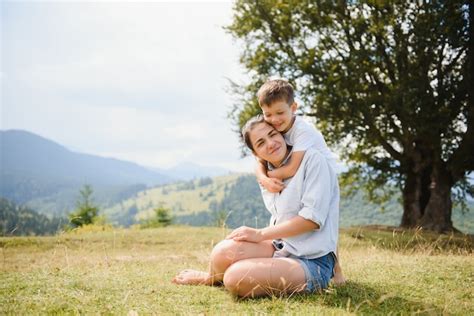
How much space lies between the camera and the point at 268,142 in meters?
5.78

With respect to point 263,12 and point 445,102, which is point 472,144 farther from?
point 263,12

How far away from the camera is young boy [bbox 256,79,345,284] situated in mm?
5664

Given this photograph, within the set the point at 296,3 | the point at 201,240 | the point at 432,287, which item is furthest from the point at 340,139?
the point at 432,287

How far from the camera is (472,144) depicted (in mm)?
19156

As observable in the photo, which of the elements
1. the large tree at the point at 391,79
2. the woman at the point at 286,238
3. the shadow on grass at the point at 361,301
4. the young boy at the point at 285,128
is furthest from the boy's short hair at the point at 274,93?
the large tree at the point at 391,79

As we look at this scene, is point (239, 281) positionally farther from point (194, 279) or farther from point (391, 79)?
point (391, 79)

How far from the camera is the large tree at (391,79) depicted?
18797mm

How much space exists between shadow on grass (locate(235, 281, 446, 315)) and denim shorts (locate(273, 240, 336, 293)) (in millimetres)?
113

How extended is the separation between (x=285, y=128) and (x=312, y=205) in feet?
3.64

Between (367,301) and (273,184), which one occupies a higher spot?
(273,184)

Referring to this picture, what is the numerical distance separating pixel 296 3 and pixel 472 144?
9.98m

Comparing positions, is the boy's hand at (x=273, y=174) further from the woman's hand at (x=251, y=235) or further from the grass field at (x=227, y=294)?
the grass field at (x=227, y=294)

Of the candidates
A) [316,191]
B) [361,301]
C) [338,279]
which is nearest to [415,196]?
[338,279]

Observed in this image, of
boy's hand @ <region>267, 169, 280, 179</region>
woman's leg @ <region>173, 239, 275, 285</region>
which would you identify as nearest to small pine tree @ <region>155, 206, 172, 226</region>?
woman's leg @ <region>173, 239, 275, 285</region>
